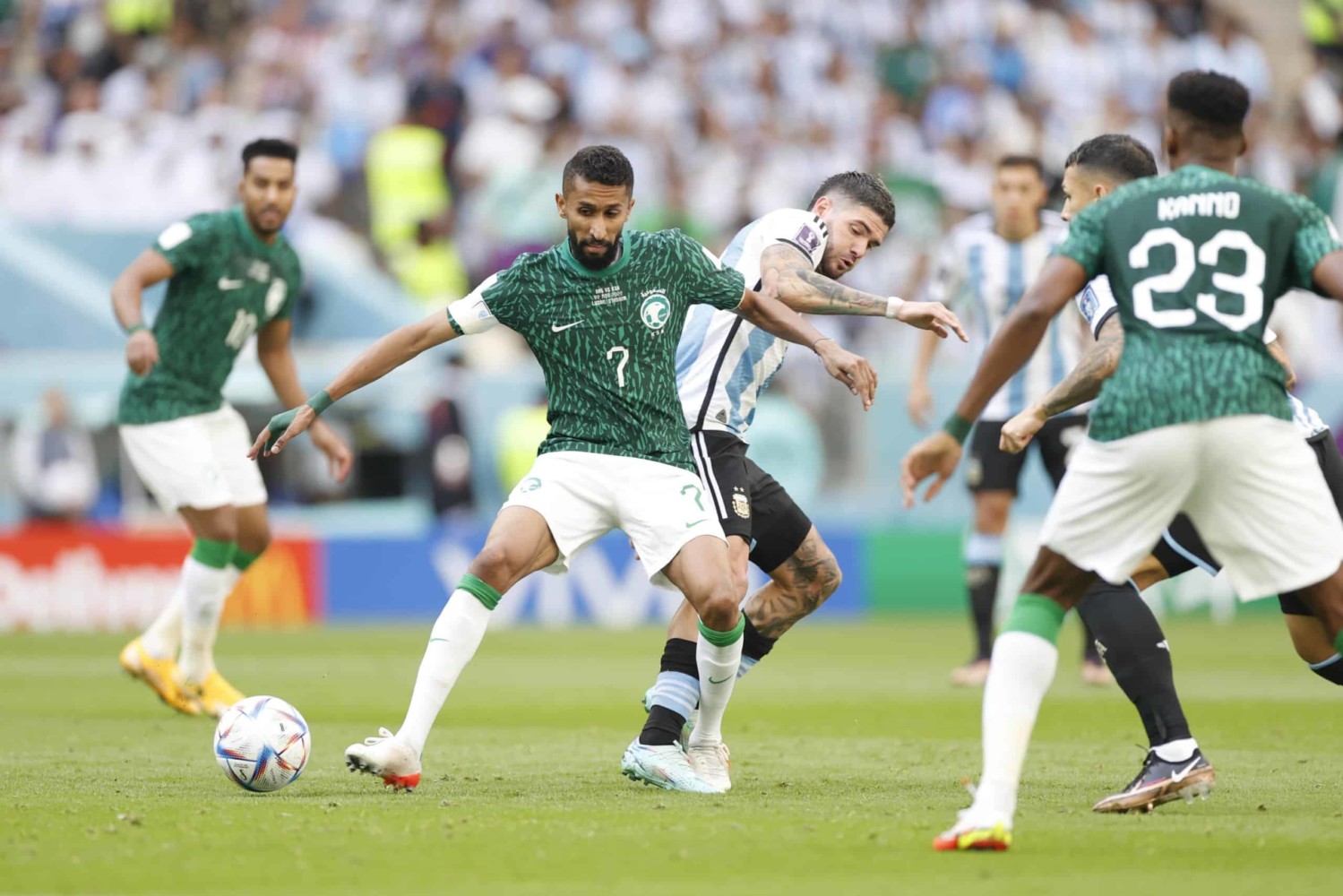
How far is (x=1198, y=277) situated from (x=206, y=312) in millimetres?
6104

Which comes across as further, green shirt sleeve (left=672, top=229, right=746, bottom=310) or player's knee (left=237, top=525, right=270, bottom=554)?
player's knee (left=237, top=525, right=270, bottom=554)

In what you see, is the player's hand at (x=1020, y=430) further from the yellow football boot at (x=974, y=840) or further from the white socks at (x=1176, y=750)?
the yellow football boot at (x=974, y=840)

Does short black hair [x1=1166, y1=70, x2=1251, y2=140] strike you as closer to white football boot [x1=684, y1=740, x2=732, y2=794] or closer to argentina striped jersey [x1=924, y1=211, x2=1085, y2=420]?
white football boot [x1=684, y1=740, x2=732, y2=794]

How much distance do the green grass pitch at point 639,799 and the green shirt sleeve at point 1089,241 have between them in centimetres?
172

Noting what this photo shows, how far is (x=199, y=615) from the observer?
385 inches

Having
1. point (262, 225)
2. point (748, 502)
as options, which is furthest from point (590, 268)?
point (262, 225)

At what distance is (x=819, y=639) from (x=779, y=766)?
846cm

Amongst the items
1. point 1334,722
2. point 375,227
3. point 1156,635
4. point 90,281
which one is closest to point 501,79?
point 375,227

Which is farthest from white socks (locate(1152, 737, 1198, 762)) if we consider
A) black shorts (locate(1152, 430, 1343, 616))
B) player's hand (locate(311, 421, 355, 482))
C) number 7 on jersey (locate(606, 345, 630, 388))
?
player's hand (locate(311, 421, 355, 482))

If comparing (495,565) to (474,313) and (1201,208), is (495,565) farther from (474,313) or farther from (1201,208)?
(1201,208)

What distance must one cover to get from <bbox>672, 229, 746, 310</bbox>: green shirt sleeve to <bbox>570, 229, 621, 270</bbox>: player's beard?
0.26m

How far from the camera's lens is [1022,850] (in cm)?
532

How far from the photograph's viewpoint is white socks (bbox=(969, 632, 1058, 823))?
17.1 ft

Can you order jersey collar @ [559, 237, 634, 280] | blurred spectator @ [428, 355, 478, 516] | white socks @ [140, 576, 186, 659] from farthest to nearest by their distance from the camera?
blurred spectator @ [428, 355, 478, 516] < white socks @ [140, 576, 186, 659] < jersey collar @ [559, 237, 634, 280]
